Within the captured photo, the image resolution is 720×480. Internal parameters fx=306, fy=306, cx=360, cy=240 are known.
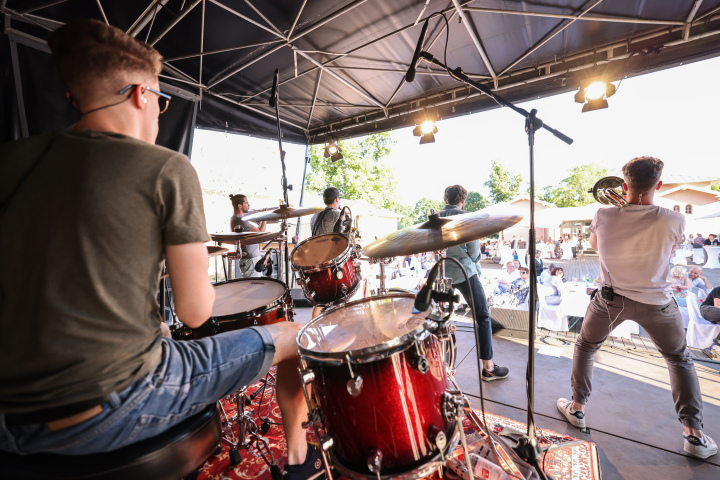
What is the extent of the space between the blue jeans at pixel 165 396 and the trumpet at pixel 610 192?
8.44ft

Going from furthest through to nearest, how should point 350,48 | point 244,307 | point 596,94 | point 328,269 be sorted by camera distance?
point 350,48 → point 596,94 → point 328,269 → point 244,307

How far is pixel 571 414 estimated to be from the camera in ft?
7.56

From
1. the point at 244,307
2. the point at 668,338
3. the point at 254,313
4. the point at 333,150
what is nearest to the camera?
the point at 254,313

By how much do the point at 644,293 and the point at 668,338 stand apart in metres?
0.33

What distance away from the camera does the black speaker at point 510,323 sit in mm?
4070

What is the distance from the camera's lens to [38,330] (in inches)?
30.2

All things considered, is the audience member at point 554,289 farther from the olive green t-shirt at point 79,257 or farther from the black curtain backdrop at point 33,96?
the black curtain backdrop at point 33,96

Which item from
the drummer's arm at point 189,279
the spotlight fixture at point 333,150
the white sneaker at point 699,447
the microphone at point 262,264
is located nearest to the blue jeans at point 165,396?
the drummer's arm at point 189,279

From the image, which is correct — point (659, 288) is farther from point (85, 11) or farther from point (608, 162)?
point (608, 162)

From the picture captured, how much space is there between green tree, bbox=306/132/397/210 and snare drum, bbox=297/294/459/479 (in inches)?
794

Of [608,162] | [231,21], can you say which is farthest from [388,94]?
[608,162]

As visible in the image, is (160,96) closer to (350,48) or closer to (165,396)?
(165,396)

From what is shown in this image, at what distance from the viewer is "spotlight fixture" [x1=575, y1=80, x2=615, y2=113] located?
13.6 ft

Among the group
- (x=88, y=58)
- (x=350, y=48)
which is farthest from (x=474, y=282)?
(x=350, y=48)
